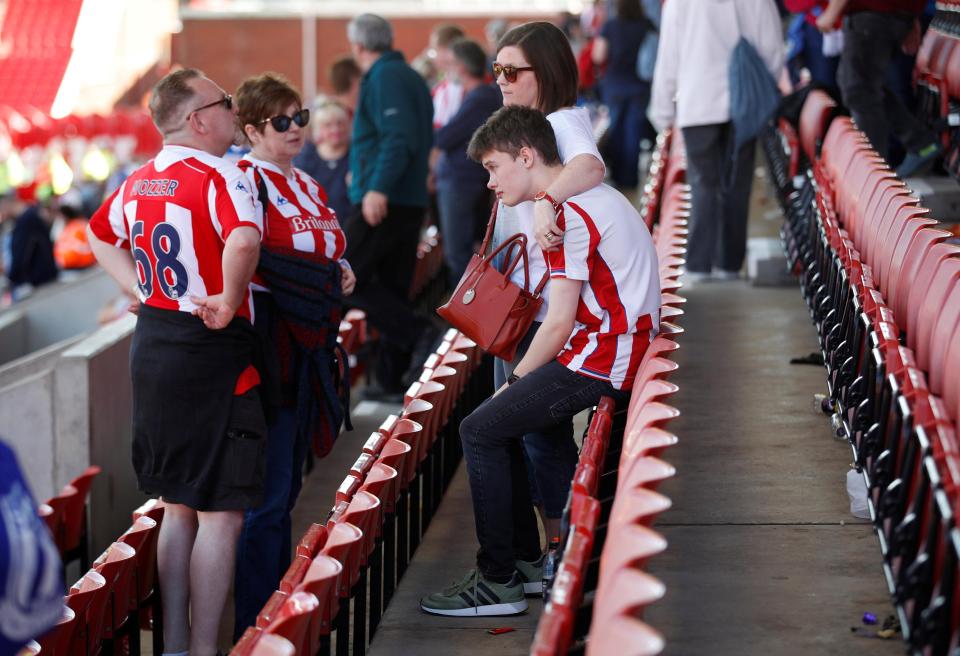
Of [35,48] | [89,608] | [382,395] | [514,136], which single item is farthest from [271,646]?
[35,48]

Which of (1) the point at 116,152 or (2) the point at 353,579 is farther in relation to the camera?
(1) the point at 116,152

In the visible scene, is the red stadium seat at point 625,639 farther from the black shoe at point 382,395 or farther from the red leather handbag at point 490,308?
the black shoe at point 382,395

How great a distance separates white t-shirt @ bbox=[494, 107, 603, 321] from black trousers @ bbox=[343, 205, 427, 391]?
2.04 metres

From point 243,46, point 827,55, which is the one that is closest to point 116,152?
point 243,46

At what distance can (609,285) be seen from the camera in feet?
9.50

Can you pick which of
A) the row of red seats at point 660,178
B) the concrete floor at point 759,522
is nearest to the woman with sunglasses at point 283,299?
the concrete floor at point 759,522

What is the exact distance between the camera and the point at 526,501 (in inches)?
121

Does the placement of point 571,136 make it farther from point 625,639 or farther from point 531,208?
point 625,639

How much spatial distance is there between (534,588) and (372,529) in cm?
42

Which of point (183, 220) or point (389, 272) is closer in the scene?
point (183, 220)

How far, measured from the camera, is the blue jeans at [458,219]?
6.03 m

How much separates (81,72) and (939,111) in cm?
2501

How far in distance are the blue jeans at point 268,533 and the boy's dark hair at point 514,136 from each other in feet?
3.05

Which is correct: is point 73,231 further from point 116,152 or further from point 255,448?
point 255,448
